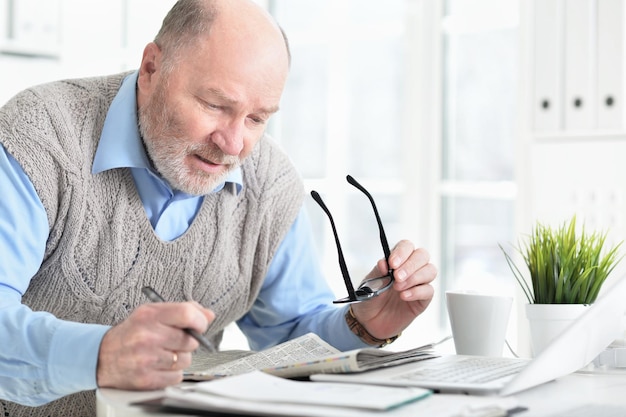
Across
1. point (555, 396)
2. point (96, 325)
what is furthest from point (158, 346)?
point (555, 396)

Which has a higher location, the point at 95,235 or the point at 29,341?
the point at 95,235

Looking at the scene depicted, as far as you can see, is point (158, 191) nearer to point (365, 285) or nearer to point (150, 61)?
point (150, 61)

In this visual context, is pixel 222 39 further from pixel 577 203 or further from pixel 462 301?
pixel 577 203

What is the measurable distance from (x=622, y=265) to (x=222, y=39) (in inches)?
60.0

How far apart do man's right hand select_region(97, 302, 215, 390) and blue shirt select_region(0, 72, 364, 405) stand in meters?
0.06

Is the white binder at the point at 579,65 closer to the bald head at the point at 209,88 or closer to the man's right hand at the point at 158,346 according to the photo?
the bald head at the point at 209,88

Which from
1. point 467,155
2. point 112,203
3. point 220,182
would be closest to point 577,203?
point 467,155

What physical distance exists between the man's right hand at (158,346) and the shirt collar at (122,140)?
0.56m

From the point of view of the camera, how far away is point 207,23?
4.73 ft

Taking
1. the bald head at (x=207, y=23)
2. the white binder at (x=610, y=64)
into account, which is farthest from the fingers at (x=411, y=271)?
the white binder at (x=610, y=64)

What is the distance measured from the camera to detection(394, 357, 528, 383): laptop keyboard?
987mm

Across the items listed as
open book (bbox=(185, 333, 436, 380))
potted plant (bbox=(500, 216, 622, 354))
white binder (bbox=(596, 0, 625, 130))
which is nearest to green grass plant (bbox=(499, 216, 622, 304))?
potted plant (bbox=(500, 216, 622, 354))

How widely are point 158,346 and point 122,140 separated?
633 mm

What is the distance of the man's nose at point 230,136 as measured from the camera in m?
1.42
